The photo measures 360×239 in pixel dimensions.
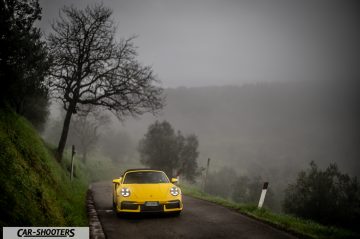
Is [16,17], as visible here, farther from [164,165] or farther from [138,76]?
[164,165]

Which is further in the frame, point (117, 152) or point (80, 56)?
point (117, 152)

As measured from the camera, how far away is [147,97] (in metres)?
18.7

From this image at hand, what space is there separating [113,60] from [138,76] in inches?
79.8

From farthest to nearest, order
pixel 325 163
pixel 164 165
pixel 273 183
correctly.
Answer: pixel 325 163 → pixel 273 183 → pixel 164 165

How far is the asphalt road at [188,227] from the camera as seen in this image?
6.63m

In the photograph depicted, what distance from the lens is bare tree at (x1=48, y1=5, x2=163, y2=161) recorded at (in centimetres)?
1825

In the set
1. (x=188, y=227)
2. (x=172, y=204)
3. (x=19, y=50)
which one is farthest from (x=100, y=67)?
(x=188, y=227)

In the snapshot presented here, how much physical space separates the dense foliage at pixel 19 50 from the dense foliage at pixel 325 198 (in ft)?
115

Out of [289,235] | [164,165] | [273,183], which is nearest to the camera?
[289,235]

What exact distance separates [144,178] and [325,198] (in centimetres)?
3743

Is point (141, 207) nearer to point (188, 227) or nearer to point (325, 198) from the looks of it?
point (188, 227)

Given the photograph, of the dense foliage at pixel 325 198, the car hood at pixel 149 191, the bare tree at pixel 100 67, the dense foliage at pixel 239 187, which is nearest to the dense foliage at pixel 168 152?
the dense foliage at pixel 239 187

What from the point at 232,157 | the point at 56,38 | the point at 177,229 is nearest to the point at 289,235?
the point at 177,229

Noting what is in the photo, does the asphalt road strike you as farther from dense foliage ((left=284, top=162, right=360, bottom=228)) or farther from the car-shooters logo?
dense foliage ((left=284, top=162, right=360, bottom=228))
